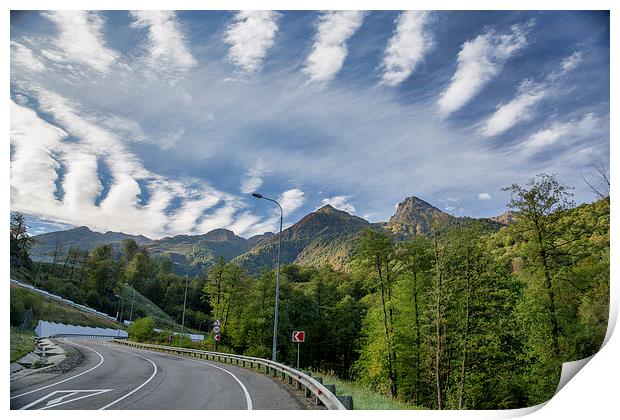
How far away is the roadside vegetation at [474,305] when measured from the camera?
57.6 ft

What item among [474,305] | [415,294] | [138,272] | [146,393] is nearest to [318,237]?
[138,272]

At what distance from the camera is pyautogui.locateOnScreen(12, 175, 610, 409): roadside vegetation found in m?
17.6

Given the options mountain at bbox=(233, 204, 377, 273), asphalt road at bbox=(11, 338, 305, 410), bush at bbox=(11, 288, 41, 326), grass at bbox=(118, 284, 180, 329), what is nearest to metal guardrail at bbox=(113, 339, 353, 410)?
asphalt road at bbox=(11, 338, 305, 410)

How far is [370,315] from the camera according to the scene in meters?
34.8

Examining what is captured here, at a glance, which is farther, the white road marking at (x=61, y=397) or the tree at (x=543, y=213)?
the tree at (x=543, y=213)

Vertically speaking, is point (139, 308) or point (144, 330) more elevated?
point (139, 308)

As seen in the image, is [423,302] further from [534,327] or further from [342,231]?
[342,231]

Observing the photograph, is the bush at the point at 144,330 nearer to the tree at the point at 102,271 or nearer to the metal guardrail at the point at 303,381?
the metal guardrail at the point at 303,381

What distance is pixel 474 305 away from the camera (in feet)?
81.1

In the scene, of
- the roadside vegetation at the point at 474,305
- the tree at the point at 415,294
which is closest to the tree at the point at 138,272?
the roadside vegetation at the point at 474,305

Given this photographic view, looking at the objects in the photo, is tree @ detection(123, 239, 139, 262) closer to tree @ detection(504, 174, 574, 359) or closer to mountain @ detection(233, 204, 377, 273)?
mountain @ detection(233, 204, 377, 273)

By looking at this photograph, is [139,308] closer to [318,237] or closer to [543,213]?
[318,237]
